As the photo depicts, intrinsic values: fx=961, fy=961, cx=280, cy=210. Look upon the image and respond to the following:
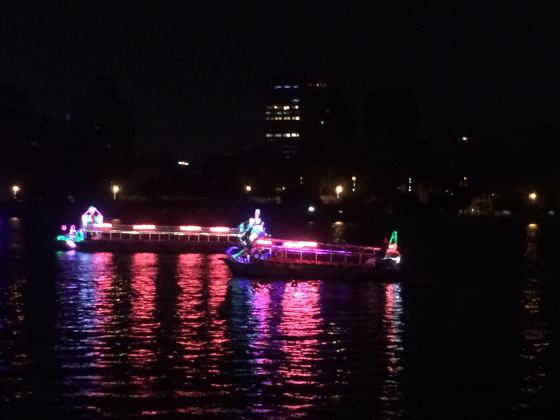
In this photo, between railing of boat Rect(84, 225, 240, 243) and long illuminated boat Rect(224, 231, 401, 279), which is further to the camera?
railing of boat Rect(84, 225, 240, 243)

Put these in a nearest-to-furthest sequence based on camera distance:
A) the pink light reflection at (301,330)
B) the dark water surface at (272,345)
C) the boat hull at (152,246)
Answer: the dark water surface at (272,345)
the pink light reflection at (301,330)
the boat hull at (152,246)

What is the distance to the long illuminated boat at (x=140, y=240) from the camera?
60.5m

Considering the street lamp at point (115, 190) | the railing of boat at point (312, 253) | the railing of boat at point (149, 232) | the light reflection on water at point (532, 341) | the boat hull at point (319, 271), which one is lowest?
the light reflection on water at point (532, 341)

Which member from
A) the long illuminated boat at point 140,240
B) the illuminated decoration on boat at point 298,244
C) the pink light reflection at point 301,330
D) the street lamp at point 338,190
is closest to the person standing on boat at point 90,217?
the long illuminated boat at point 140,240

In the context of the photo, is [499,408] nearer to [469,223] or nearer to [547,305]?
[547,305]

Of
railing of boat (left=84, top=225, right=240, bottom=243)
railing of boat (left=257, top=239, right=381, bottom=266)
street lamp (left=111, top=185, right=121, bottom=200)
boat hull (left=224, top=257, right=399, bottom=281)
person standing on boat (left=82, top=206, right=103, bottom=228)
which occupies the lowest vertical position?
boat hull (left=224, top=257, right=399, bottom=281)

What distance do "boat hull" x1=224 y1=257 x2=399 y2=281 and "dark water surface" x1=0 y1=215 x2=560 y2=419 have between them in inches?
26.1

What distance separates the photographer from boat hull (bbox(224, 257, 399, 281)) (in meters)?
43.2

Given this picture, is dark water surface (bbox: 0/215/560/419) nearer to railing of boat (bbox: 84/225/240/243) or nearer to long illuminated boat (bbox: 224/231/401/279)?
long illuminated boat (bbox: 224/231/401/279)

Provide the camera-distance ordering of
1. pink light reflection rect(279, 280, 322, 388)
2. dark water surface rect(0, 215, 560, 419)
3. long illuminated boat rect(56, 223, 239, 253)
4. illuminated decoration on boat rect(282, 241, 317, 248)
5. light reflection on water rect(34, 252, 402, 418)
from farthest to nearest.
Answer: long illuminated boat rect(56, 223, 239, 253), illuminated decoration on boat rect(282, 241, 317, 248), pink light reflection rect(279, 280, 322, 388), light reflection on water rect(34, 252, 402, 418), dark water surface rect(0, 215, 560, 419)

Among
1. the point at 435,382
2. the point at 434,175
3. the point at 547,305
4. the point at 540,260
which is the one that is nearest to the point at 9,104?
the point at 434,175

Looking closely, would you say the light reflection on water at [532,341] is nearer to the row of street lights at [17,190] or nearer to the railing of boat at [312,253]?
the railing of boat at [312,253]

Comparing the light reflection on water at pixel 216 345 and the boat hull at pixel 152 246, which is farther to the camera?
the boat hull at pixel 152 246

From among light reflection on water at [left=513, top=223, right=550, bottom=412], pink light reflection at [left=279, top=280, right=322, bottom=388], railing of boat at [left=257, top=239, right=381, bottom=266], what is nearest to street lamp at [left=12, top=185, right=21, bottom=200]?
railing of boat at [left=257, top=239, right=381, bottom=266]
